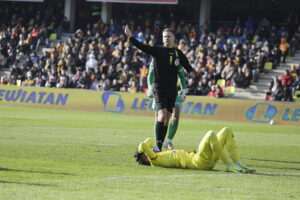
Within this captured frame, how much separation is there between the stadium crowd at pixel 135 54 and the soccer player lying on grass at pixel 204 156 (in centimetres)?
2059

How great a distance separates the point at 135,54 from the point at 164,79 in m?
25.6

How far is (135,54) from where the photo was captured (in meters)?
38.4

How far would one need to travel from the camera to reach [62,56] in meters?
40.7

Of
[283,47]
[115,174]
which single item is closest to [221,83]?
[283,47]

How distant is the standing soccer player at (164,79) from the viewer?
1277 cm

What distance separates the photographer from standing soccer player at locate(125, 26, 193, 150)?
41.9 feet

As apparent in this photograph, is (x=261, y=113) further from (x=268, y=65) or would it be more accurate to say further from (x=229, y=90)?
(x=268, y=65)

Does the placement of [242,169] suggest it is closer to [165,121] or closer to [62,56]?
[165,121]

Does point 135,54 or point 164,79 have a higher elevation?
point 164,79

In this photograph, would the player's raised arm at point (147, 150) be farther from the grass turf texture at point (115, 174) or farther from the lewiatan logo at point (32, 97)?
the lewiatan logo at point (32, 97)

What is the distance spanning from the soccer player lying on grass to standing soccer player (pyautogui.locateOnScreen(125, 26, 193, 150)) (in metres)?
1.76

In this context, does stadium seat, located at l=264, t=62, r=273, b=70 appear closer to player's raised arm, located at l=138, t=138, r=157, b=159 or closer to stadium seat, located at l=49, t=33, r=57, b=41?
stadium seat, located at l=49, t=33, r=57, b=41

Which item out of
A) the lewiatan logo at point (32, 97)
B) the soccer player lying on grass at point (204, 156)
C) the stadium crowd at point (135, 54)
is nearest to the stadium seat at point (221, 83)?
the stadium crowd at point (135, 54)

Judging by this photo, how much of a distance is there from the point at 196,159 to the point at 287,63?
26588 millimetres
